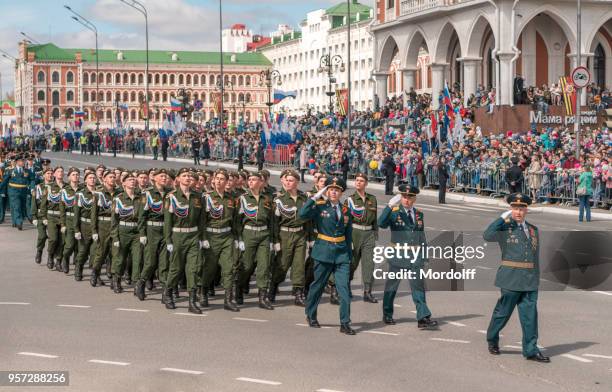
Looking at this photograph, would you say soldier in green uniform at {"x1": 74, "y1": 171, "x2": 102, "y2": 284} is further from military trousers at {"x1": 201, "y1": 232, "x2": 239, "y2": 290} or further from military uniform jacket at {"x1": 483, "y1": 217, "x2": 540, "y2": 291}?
military uniform jacket at {"x1": 483, "y1": 217, "x2": 540, "y2": 291}

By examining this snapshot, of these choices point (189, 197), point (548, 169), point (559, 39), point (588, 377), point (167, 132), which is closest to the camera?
point (588, 377)

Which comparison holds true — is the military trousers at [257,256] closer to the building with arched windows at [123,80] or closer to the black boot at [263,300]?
the black boot at [263,300]

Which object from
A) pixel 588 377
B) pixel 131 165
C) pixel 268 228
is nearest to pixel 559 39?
pixel 131 165

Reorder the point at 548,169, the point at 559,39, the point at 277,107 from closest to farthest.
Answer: the point at 548,169, the point at 559,39, the point at 277,107

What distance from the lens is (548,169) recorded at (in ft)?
97.6

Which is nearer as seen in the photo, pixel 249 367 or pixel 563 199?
pixel 249 367

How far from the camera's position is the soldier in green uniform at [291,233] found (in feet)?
44.7

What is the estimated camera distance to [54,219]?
17.9 meters

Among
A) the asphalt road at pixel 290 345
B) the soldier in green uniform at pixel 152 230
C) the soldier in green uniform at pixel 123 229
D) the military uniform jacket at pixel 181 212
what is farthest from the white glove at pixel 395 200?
the soldier in green uniform at pixel 123 229

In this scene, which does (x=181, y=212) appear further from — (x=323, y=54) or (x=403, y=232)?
(x=323, y=54)

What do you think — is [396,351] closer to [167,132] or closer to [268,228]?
[268,228]

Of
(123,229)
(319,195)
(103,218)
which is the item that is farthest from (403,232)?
(103,218)

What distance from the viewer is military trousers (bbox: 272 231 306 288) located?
1371cm

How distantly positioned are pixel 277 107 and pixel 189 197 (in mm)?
→ 141666
